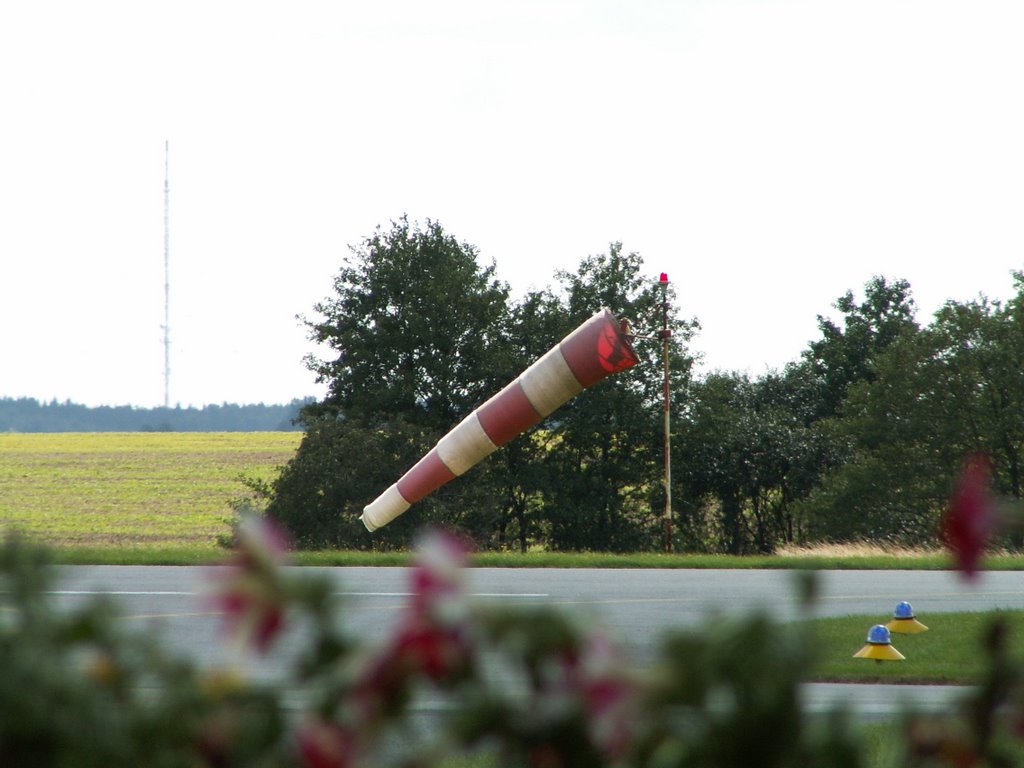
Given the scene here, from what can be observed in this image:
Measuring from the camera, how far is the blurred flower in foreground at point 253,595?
1.00 meters

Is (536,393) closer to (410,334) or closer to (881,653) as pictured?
(881,653)

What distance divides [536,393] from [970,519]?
9994 mm

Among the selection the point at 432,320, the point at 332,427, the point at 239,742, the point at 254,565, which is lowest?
the point at 239,742

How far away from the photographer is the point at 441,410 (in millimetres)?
38812

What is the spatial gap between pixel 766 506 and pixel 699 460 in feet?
12.3

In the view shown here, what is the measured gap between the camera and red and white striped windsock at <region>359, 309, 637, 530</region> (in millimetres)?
10633

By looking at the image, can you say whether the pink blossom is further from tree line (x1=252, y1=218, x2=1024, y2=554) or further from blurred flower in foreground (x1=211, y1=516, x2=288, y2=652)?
tree line (x1=252, y1=218, x2=1024, y2=554)

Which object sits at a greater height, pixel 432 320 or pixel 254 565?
pixel 432 320

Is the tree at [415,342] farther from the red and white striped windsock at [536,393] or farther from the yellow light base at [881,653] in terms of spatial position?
the yellow light base at [881,653]

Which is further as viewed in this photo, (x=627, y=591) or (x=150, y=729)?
(x=627, y=591)

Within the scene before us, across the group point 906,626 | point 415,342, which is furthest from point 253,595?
point 415,342

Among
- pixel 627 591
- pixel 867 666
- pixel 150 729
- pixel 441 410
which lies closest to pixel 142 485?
pixel 441 410

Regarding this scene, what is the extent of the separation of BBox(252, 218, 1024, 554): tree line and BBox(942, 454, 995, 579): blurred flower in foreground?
32922 millimetres

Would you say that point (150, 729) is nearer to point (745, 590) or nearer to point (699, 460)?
point (745, 590)
